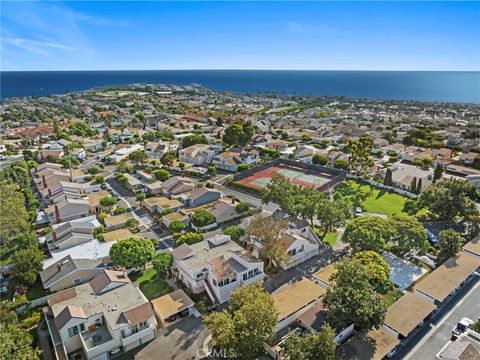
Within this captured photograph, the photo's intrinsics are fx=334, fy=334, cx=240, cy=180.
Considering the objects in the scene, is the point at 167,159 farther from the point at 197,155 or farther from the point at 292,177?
the point at 292,177

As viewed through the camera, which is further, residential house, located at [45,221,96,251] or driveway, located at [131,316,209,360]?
residential house, located at [45,221,96,251]

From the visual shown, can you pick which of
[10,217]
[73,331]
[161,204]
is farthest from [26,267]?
[161,204]

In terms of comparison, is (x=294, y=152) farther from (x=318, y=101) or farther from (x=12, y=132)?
(x=318, y=101)

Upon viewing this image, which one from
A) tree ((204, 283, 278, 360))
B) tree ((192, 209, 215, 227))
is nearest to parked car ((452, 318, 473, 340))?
tree ((204, 283, 278, 360))

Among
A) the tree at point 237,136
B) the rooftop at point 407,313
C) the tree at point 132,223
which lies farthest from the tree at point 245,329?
the tree at point 237,136

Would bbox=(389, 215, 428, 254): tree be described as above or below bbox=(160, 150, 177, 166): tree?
above

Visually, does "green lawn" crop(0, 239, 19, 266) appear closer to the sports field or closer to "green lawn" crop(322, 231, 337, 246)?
the sports field
